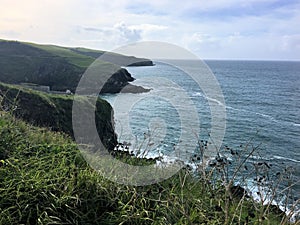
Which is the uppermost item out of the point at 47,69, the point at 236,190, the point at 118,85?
the point at 236,190

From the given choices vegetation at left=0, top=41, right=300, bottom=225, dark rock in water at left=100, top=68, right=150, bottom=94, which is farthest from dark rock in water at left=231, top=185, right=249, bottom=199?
dark rock in water at left=100, top=68, right=150, bottom=94

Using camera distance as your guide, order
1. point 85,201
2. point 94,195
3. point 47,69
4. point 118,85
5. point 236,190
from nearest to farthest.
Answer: point 85,201 < point 94,195 < point 236,190 < point 118,85 < point 47,69

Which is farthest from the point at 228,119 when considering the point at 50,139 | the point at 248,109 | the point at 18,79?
the point at 18,79

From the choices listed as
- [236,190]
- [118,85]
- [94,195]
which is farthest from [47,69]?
[236,190]

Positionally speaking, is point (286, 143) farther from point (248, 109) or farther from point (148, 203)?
point (148, 203)

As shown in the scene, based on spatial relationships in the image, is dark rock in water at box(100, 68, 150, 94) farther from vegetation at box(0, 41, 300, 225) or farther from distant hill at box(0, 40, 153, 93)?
vegetation at box(0, 41, 300, 225)

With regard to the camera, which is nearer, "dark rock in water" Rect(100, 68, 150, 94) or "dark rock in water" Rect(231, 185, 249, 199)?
"dark rock in water" Rect(231, 185, 249, 199)

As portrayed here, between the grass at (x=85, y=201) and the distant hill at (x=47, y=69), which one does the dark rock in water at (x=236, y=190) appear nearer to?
the grass at (x=85, y=201)

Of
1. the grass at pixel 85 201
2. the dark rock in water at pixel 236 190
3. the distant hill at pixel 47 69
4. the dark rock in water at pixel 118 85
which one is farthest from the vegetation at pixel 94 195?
the distant hill at pixel 47 69

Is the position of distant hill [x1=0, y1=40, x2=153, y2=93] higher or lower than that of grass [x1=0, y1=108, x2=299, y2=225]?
lower

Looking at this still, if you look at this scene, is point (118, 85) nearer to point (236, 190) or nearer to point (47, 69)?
point (47, 69)

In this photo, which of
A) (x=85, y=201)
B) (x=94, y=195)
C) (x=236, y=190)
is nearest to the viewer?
(x=85, y=201)

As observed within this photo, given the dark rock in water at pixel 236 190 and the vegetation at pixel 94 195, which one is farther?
the dark rock in water at pixel 236 190

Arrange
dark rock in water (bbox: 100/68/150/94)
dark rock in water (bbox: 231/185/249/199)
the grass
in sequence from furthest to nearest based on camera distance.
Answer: dark rock in water (bbox: 100/68/150/94) → dark rock in water (bbox: 231/185/249/199) → the grass
